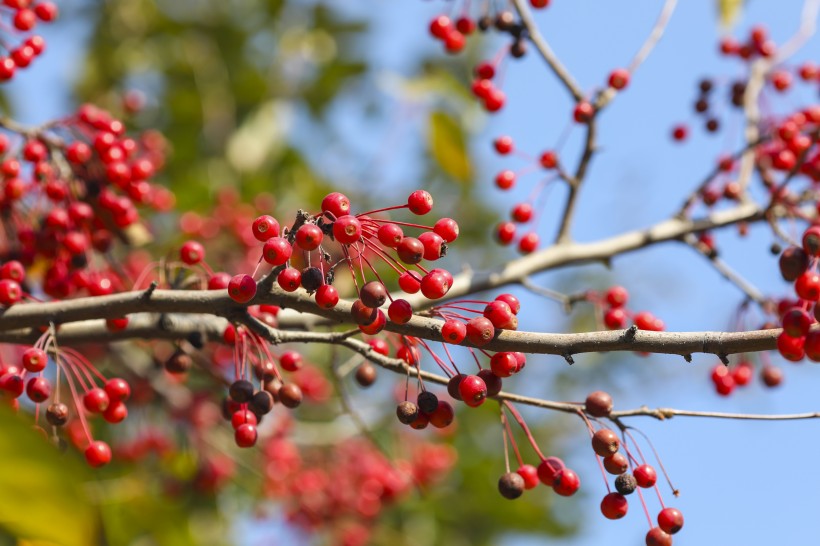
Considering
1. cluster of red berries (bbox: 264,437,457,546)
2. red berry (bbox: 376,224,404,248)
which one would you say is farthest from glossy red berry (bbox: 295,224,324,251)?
cluster of red berries (bbox: 264,437,457,546)

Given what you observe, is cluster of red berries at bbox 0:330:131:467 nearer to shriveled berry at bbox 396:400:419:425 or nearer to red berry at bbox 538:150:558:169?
shriveled berry at bbox 396:400:419:425

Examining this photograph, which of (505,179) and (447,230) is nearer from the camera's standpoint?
(447,230)

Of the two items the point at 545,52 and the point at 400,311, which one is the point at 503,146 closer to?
the point at 545,52

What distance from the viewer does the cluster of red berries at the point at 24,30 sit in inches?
107

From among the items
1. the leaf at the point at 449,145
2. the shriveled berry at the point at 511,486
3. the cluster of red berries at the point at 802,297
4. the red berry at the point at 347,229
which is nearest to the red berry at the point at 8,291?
the red berry at the point at 347,229

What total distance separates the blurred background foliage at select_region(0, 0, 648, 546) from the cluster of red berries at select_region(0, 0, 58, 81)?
4.11ft

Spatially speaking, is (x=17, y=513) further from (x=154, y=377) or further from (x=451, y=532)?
(x=451, y=532)

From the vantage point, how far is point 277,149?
18.5 feet

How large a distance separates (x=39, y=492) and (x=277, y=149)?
4.53 meters

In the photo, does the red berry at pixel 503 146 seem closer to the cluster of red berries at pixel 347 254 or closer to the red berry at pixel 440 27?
the red berry at pixel 440 27

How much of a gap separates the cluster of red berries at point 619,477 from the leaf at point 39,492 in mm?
999

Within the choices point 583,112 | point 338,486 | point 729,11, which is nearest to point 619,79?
point 583,112

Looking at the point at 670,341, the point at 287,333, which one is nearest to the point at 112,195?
the point at 287,333

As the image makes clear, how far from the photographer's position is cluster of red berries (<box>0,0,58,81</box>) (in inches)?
107
